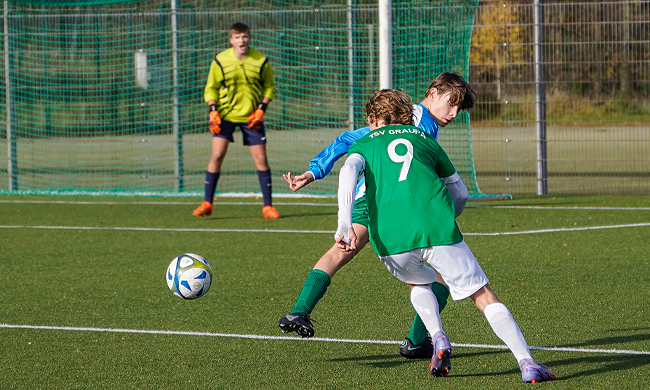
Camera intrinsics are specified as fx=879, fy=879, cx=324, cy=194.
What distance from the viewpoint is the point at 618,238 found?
8.00m

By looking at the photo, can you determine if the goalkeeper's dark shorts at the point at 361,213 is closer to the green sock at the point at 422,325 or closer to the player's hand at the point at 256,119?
the green sock at the point at 422,325

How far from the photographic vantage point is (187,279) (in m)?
5.05

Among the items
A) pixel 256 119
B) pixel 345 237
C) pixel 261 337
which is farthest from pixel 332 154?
pixel 256 119

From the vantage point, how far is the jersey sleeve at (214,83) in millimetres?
9781

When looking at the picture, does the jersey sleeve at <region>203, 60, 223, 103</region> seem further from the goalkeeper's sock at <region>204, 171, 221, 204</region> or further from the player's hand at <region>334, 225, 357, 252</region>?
the player's hand at <region>334, 225, 357, 252</region>

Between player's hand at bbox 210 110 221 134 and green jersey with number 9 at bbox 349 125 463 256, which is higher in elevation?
player's hand at bbox 210 110 221 134

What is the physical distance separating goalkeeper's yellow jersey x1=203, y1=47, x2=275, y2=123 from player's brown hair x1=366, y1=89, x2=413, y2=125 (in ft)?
18.7

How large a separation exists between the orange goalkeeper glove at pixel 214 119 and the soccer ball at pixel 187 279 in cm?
471

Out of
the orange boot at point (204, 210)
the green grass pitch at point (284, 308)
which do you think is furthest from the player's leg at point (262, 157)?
the orange boot at point (204, 210)

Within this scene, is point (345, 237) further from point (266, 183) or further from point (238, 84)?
point (238, 84)

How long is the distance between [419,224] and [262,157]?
607cm

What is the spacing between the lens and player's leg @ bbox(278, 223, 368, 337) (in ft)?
13.7

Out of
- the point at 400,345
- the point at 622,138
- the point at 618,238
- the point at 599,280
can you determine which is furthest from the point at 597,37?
the point at 400,345

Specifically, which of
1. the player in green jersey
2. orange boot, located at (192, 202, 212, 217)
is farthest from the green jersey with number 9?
orange boot, located at (192, 202, 212, 217)
